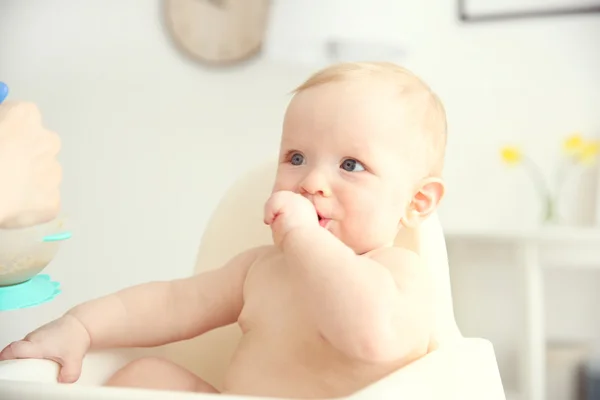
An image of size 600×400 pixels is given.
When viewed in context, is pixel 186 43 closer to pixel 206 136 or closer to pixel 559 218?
pixel 206 136

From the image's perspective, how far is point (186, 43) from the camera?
2.09 metres

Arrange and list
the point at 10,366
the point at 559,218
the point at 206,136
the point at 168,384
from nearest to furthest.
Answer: the point at 10,366 < the point at 168,384 < the point at 559,218 < the point at 206,136

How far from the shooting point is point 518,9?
1.97 metres

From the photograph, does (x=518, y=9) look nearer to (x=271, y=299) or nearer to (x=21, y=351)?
(x=271, y=299)

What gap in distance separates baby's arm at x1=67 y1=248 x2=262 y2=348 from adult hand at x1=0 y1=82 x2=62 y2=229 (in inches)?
6.4

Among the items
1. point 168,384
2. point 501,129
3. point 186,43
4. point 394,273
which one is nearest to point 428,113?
point 394,273

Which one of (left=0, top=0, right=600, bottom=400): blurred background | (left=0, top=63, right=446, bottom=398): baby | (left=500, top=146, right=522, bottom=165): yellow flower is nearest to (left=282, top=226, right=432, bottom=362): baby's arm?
(left=0, top=63, right=446, bottom=398): baby

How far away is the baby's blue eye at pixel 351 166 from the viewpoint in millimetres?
756

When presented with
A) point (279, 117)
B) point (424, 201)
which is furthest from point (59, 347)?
point (279, 117)

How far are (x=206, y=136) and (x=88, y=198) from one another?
39cm

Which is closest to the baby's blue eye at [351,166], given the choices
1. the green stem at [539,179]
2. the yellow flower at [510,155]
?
the yellow flower at [510,155]

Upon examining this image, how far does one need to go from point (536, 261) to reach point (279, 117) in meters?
0.80

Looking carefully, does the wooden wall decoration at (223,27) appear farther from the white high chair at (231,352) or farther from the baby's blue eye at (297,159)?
the baby's blue eye at (297,159)

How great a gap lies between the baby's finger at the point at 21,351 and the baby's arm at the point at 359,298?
0.25 meters
